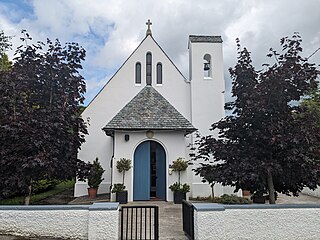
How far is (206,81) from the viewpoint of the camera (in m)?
17.3

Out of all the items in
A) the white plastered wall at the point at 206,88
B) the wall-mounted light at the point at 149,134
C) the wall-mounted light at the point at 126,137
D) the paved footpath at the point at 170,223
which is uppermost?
the white plastered wall at the point at 206,88

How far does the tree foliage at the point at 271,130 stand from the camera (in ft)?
23.0

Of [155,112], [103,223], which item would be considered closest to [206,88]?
[155,112]

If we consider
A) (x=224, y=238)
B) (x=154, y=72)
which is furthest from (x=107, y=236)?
(x=154, y=72)

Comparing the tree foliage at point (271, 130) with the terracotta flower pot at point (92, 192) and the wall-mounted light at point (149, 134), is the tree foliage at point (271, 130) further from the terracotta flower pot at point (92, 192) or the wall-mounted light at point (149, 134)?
the terracotta flower pot at point (92, 192)

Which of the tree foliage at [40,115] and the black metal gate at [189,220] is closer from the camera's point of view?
the black metal gate at [189,220]

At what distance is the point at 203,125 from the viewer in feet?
55.2

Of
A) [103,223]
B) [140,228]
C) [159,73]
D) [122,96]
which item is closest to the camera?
[103,223]

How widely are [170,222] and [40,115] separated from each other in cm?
548

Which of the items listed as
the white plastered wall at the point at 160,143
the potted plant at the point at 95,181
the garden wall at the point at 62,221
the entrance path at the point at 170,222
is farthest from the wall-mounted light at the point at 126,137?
the garden wall at the point at 62,221

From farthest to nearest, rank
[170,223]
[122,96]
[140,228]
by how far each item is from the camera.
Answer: [122,96] → [170,223] → [140,228]

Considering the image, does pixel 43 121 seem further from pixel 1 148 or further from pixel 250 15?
pixel 250 15

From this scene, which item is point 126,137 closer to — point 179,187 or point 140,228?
point 179,187

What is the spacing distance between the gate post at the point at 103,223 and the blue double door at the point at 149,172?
659 cm
